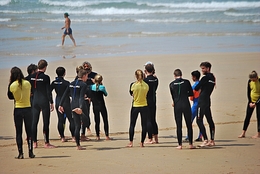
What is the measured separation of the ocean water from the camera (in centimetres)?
2506

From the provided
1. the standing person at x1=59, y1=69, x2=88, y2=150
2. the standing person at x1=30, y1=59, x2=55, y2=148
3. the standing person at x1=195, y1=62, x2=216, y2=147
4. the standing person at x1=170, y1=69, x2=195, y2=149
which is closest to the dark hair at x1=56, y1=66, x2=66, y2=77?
the standing person at x1=30, y1=59, x2=55, y2=148

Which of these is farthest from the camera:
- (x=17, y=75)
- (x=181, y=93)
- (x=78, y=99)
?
(x=78, y=99)

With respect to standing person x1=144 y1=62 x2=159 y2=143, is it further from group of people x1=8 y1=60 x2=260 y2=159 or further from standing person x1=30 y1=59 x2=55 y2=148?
standing person x1=30 y1=59 x2=55 y2=148

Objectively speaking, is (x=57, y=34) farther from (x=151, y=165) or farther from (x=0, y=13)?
(x=151, y=165)

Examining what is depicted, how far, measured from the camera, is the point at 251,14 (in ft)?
145

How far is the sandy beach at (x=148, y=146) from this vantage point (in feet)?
28.3

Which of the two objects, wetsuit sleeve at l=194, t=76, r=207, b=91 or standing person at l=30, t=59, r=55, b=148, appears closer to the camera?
wetsuit sleeve at l=194, t=76, r=207, b=91

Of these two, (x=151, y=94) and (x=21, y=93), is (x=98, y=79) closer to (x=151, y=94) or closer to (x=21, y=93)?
(x=151, y=94)

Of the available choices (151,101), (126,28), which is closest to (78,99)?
(151,101)

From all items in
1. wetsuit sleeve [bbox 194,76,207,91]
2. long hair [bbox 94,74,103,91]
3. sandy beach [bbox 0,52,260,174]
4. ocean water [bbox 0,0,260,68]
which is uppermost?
ocean water [bbox 0,0,260,68]

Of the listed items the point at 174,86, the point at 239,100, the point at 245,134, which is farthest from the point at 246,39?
the point at 174,86

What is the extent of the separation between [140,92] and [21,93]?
89.5 inches

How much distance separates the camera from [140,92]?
32.9 feet

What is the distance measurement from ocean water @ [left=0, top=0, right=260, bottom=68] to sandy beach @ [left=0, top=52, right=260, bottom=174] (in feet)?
18.1
